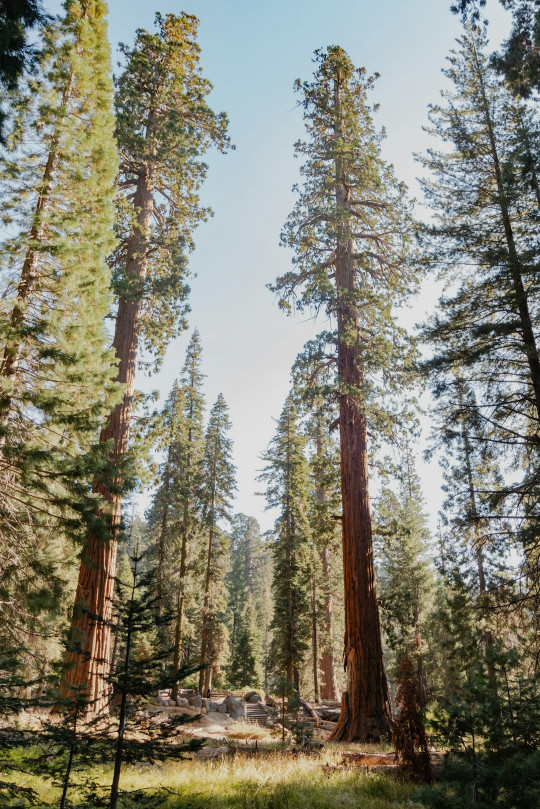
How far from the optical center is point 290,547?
75.5ft

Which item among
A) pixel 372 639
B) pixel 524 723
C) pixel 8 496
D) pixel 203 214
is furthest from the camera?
pixel 203 214

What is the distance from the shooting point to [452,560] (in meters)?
10.0

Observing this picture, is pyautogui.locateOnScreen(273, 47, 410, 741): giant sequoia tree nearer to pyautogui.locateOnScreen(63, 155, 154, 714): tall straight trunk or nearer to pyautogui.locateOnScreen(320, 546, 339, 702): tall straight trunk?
pyautogui.locateOnScreen(63, 155, 154, 714): tall straight trunk

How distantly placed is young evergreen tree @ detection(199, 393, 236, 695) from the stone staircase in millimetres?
2910

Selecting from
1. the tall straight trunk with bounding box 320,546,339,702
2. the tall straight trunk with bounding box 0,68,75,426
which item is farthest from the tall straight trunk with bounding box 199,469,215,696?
the tall straight trunk with bounding box 0,68,75,426

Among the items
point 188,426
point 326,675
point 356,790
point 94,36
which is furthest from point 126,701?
point 326,675

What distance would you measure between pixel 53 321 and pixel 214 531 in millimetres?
21833

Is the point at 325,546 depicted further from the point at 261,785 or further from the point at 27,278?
the point at 27,278

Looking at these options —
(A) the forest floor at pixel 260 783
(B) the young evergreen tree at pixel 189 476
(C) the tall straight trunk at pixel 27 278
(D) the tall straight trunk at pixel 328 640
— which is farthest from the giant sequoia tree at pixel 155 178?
(D) the tall straight trunk at pixel 328 640

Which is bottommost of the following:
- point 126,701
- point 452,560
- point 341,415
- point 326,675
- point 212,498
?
point 326,675

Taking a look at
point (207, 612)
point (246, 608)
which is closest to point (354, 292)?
point (207, 612)

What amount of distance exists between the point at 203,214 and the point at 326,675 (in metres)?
27.5

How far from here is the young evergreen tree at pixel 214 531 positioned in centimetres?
Answer: 2630

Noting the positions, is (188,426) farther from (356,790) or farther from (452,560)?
(356,790)
